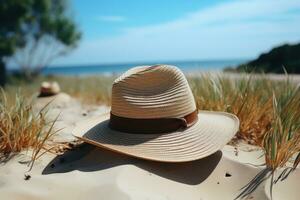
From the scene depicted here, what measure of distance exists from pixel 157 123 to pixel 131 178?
1.58ft

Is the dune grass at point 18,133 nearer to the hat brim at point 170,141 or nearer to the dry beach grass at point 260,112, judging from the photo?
the dry beach grass at point 260,112

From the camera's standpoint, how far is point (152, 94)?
10.9 ft

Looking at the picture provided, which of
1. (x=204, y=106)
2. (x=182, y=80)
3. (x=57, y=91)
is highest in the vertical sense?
(x=182, y=80)

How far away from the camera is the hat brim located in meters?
3.12

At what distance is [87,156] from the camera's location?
3541 mm

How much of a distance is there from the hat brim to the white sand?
0.12 m

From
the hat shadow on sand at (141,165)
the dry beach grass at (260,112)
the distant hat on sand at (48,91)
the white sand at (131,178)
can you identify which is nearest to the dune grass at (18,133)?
the dry beach grass at (260,112)

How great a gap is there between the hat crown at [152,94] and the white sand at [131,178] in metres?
0.36

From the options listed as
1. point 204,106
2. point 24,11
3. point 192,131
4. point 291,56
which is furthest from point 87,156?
point 24,11

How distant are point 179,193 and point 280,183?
0.73 metres

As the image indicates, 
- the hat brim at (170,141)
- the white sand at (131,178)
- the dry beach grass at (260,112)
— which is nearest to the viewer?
the white sand at (131,178)

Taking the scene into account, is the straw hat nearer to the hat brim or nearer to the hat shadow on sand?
the hat brim

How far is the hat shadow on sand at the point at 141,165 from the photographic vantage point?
314 cm

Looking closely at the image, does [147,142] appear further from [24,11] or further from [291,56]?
[24,11]
